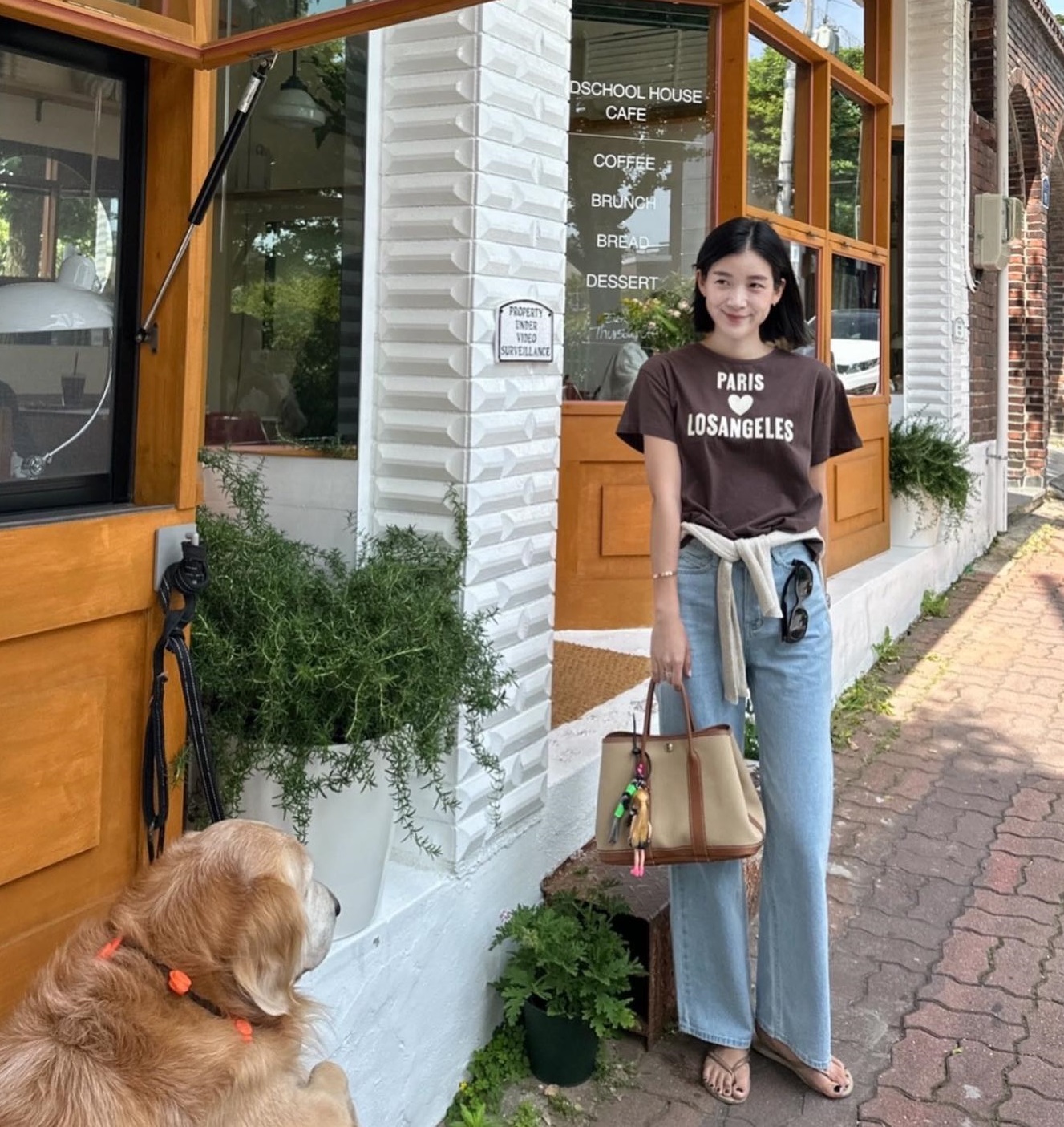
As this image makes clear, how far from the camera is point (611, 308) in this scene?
5.41 metres

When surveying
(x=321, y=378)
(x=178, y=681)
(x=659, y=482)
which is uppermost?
(x=321, y=378)

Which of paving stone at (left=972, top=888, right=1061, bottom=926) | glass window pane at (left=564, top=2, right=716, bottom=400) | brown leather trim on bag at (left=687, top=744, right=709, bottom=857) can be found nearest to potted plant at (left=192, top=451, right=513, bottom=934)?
brown leather trim on bag at (left=687, top=744, right=709, bottom=857)

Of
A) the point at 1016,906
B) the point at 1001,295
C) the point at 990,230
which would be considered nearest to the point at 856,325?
the point at 990,230

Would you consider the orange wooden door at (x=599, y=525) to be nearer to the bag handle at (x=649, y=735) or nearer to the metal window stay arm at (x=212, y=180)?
the bag handle at (x=649, y=735)

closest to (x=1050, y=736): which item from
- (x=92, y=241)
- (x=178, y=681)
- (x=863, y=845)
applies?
(x=863, y=845)

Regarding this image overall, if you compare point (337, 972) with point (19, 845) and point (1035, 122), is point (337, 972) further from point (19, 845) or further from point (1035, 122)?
point (1035, 122)

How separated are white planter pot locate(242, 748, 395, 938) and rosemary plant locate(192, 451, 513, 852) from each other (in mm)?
30

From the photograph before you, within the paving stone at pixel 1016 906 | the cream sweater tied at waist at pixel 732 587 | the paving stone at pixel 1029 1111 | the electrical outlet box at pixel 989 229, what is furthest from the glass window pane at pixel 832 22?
the paving stone at pixel 1029 1111

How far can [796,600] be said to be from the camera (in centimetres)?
283

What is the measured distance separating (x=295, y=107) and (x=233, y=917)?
230 centimetres

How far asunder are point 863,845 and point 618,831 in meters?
2.17

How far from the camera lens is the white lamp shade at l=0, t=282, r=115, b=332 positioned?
2.02 m

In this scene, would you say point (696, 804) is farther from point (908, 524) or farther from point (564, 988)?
point (908, 524)

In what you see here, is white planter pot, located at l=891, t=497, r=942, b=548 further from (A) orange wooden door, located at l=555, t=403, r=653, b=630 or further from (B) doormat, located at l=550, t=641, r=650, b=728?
(B) doormat, located at l=550, t=641, r=650, b=728
